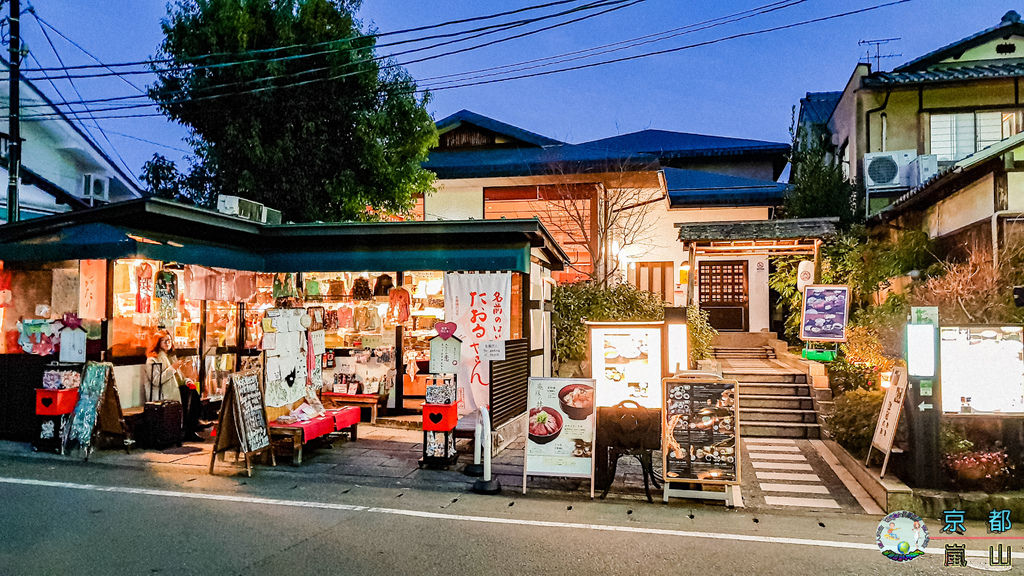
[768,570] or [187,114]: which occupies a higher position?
[187,114]

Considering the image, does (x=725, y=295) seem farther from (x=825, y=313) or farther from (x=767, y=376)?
(x=825, y=313)

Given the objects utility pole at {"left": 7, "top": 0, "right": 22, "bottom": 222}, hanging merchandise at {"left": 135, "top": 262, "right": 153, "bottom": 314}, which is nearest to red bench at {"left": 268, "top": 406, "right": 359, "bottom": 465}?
hanging merchandise at {"left": 135, "top": 262, "right": 153, "bottom": 314}

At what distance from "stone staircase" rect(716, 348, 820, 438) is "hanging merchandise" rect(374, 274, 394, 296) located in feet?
23.4

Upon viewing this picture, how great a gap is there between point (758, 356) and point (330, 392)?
1188cm

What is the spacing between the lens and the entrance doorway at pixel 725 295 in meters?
20.3

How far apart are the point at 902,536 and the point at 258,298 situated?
12129 mm

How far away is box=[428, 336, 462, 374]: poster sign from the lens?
9.77m

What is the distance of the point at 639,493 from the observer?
800 centimetres

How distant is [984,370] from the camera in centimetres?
735

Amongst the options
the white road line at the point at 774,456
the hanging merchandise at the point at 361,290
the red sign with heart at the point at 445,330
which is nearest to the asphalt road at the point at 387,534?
the red sign with heart at the point at 445,330

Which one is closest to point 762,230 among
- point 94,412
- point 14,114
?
point 94,412

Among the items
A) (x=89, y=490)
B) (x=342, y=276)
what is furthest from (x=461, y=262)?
(x=89, y=490)

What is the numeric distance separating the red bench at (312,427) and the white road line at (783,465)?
267 inches

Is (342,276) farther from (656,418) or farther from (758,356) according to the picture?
(758,356)
